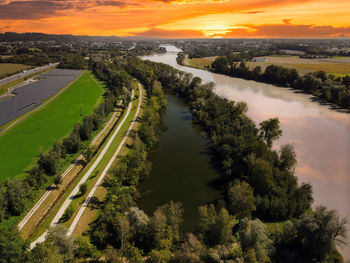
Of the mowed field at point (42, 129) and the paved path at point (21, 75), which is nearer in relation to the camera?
the mowed field at point (42, 129)

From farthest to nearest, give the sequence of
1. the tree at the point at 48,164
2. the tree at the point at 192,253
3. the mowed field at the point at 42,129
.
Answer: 1. the mowed field at the point at 42,129
2. the tree at the point at 48,164
3. the tree at the point at 192,253

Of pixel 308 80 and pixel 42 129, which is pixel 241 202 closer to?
pixel 42 129

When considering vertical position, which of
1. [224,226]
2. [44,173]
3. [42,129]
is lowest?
[44,173]

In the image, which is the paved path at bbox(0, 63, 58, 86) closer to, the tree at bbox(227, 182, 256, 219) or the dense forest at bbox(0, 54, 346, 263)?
the dense forest at bbox(0, 54, 346, 263)

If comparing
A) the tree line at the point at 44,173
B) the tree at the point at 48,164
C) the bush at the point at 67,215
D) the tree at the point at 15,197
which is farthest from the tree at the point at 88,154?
the bush at the point at 67,215

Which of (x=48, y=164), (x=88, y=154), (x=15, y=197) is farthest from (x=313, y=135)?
(x=15, y=197)

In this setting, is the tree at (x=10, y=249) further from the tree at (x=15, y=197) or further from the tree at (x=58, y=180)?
the tree at (x=58, y=180)
